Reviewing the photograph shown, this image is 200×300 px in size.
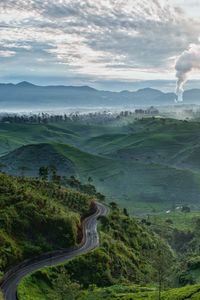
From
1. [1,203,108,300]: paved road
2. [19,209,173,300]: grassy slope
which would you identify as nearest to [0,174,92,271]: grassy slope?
[1,203,108,300]: paved road

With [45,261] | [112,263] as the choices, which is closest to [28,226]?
[45,261]

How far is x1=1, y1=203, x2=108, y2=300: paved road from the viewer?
101 metres

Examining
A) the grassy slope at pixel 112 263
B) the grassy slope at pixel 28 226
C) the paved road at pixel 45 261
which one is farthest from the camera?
the grassy slope at pixel 28 226

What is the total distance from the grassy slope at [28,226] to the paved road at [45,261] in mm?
2211

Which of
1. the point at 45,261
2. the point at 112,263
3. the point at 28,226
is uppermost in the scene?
the point at 28,226

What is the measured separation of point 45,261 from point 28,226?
1366 centimetres

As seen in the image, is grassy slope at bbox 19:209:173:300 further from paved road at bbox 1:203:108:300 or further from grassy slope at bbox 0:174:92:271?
grassy slope at bbox 0:174:92:271

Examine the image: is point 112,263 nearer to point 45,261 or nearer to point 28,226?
point 45,261

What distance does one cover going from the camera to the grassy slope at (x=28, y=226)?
117m

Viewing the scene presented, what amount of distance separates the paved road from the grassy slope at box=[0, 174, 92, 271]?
7.25 ft

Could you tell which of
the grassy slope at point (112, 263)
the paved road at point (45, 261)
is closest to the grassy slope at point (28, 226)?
the paved road at point (45, 261)

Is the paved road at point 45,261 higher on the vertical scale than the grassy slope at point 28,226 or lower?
lower

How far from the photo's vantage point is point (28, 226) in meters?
129

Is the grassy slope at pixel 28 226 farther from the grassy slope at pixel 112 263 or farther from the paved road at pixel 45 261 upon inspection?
the grassy slope at pixel 112 263
